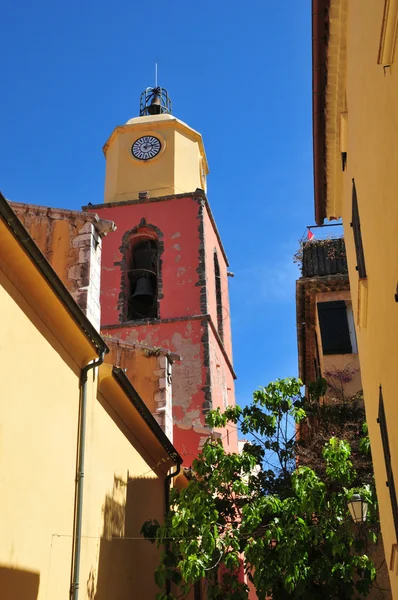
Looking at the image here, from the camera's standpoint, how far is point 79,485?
7.85m

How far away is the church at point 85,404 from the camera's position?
6.55 metres

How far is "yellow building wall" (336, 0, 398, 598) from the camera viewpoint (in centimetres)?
450

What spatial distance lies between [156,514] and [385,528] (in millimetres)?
4944

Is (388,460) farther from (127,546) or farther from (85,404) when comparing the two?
(127,546)

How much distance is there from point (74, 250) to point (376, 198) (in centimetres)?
558

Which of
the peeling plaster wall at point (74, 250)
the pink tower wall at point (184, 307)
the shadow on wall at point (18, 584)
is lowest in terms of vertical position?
the shadow on wall at point (18, 584)

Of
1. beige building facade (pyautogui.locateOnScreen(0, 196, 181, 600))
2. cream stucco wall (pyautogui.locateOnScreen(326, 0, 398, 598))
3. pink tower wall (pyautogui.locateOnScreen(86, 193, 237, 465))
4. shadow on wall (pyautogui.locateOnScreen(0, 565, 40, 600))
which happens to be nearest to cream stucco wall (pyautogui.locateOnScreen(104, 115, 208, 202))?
pink tower wall (pyautogui.locateOnScreen(86, 193, 237, 465))

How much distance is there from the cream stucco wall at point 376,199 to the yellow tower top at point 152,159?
14.5 metres

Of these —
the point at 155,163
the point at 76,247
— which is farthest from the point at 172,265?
the point at 76,247

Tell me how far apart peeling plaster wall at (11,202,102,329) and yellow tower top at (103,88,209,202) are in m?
11.5

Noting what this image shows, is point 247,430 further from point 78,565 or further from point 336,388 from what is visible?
point 78,565

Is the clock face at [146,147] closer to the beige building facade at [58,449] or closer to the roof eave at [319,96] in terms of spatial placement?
the beige building facade at [58,449]

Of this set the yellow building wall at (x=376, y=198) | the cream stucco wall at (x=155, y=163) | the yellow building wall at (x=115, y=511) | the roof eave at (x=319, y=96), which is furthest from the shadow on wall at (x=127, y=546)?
the cream stucco wall at (x=155, y=163)

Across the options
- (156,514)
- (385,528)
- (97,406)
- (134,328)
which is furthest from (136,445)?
(134,328)
